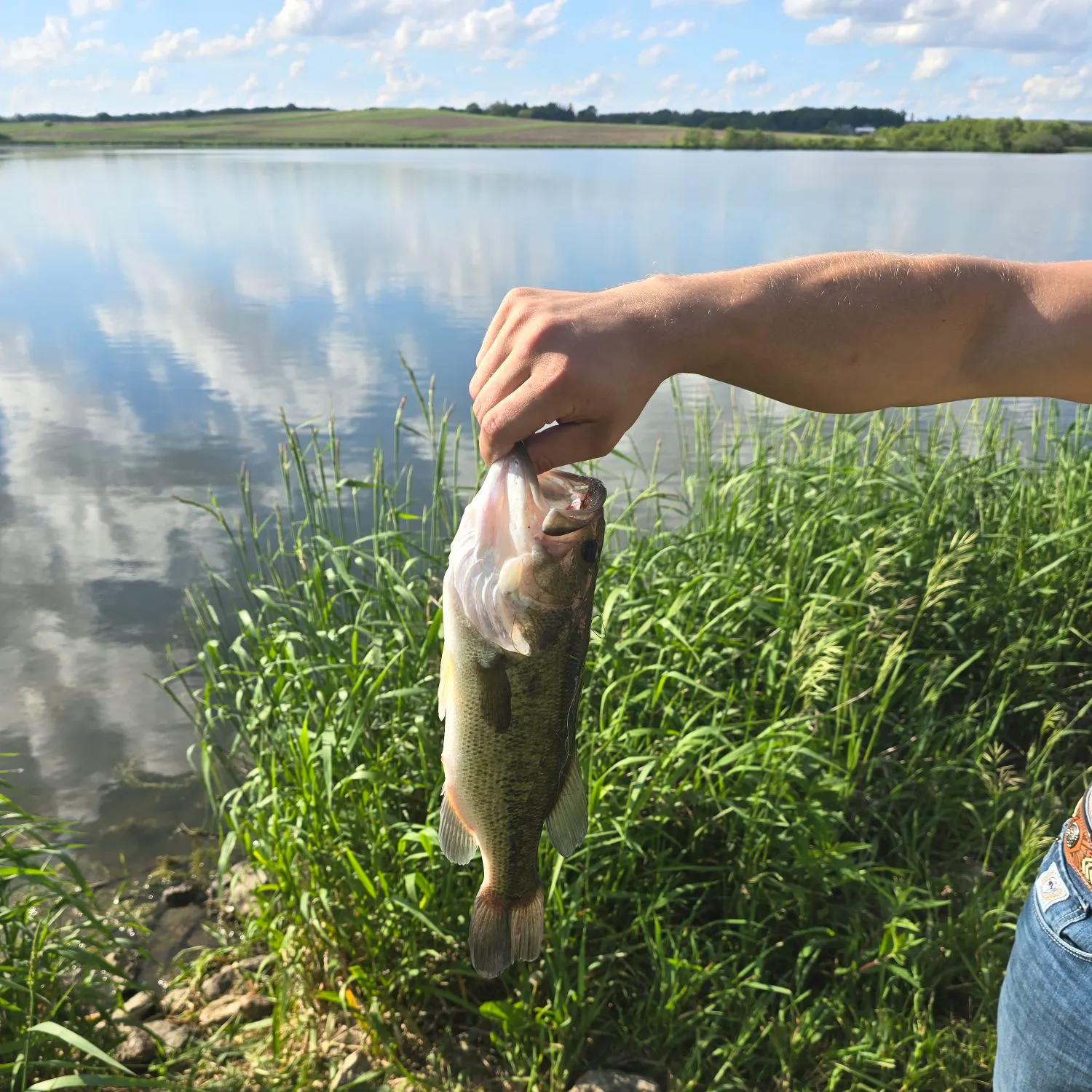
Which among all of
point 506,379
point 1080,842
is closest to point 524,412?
point 506,379

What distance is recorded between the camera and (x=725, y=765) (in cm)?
350

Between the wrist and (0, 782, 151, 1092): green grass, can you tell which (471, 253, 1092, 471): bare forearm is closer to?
the wrist

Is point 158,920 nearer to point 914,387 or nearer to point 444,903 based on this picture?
point 444,903

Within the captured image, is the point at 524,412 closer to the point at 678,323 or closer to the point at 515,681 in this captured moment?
the point at 678,323

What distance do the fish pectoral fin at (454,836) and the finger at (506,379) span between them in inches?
39.1

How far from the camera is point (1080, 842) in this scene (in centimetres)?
183

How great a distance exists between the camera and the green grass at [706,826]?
2967mm

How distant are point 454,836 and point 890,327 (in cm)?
148

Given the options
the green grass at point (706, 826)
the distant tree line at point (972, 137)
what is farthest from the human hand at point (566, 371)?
the distant tree line at point (972, 137)

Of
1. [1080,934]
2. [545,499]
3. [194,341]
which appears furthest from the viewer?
[194,341]

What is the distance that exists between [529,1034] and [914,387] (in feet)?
7.68

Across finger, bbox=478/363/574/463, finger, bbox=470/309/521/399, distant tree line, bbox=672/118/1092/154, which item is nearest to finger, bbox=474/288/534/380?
finger, bbox=470/309/521/399

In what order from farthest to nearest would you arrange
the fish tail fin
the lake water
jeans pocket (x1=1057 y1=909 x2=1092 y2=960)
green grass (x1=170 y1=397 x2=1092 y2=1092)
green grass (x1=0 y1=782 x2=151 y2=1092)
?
the lake water
green grass (x1=170 y1=397 x2=1092 y2=1092)
green grass (x1=0 y1=782 x2=151 y2=1092)
the fish tail fin
jeans pocket (x1=1057 y1=909 x2=1092 y2=960)

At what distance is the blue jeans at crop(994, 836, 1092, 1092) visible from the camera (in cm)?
177
